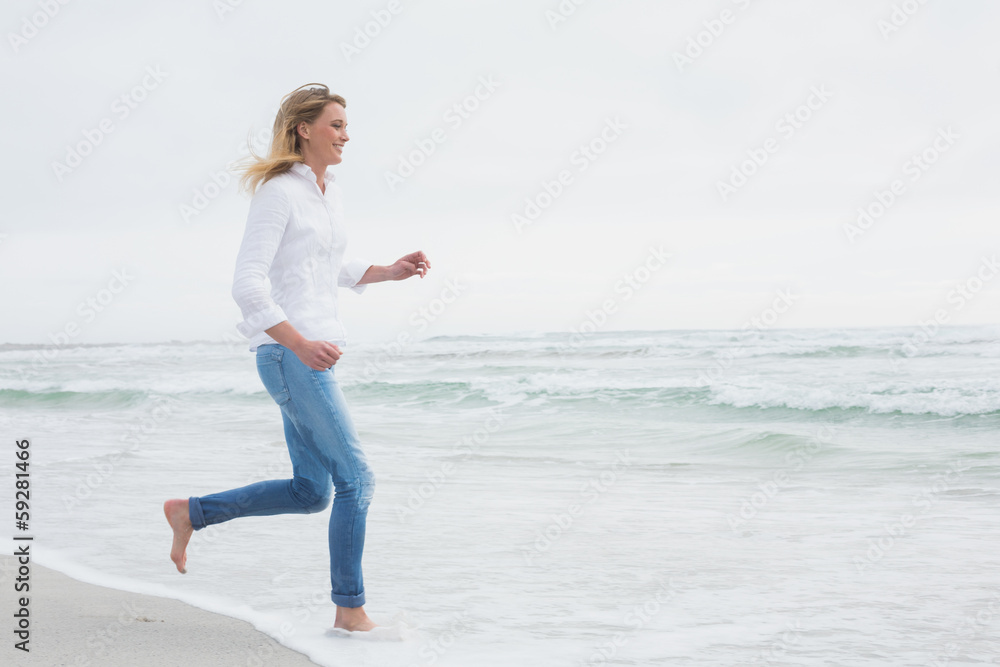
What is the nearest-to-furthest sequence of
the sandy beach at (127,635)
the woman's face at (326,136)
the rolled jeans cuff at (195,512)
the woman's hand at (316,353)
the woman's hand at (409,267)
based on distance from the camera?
the woman's hand at (316,353)
the sandy beach at (127,635)
the woman's face at (326,136)
the rolled jeans cuff at (195,512)
the woman's hand at (409,267)

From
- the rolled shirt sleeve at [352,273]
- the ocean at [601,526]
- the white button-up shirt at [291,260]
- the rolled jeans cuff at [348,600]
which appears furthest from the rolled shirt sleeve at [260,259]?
the ocean at [601,526]

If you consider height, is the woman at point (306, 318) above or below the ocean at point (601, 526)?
above

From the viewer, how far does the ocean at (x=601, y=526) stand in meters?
2.83

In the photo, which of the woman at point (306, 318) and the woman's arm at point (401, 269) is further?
the woman's arm at point (401, 269)

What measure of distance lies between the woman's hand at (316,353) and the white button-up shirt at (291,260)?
98 mm

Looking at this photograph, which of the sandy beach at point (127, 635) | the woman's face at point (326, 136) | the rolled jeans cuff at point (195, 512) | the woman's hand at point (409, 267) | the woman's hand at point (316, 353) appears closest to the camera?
the woman's hand at point (316, 353)

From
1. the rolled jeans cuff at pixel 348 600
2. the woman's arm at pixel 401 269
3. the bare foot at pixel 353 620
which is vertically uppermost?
the woman's arm at pixel 401 269

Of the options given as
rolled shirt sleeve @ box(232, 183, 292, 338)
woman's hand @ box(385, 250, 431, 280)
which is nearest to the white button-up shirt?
rolled shirt sleeve @ box(232, 183, 292, 338)

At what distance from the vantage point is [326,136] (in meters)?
2.63

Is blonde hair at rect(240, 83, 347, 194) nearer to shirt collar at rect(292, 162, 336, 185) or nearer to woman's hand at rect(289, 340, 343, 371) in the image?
shirt collar at rect(292, 162, 336, 185)

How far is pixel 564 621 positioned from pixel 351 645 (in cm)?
76

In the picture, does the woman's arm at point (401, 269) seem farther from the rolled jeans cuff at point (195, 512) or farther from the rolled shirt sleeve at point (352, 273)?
the rolled jeans cuff at point (195, 512)

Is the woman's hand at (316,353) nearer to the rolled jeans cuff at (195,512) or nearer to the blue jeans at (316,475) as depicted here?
the blue jeans at (316,475)

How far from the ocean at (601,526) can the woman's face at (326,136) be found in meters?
1.50
